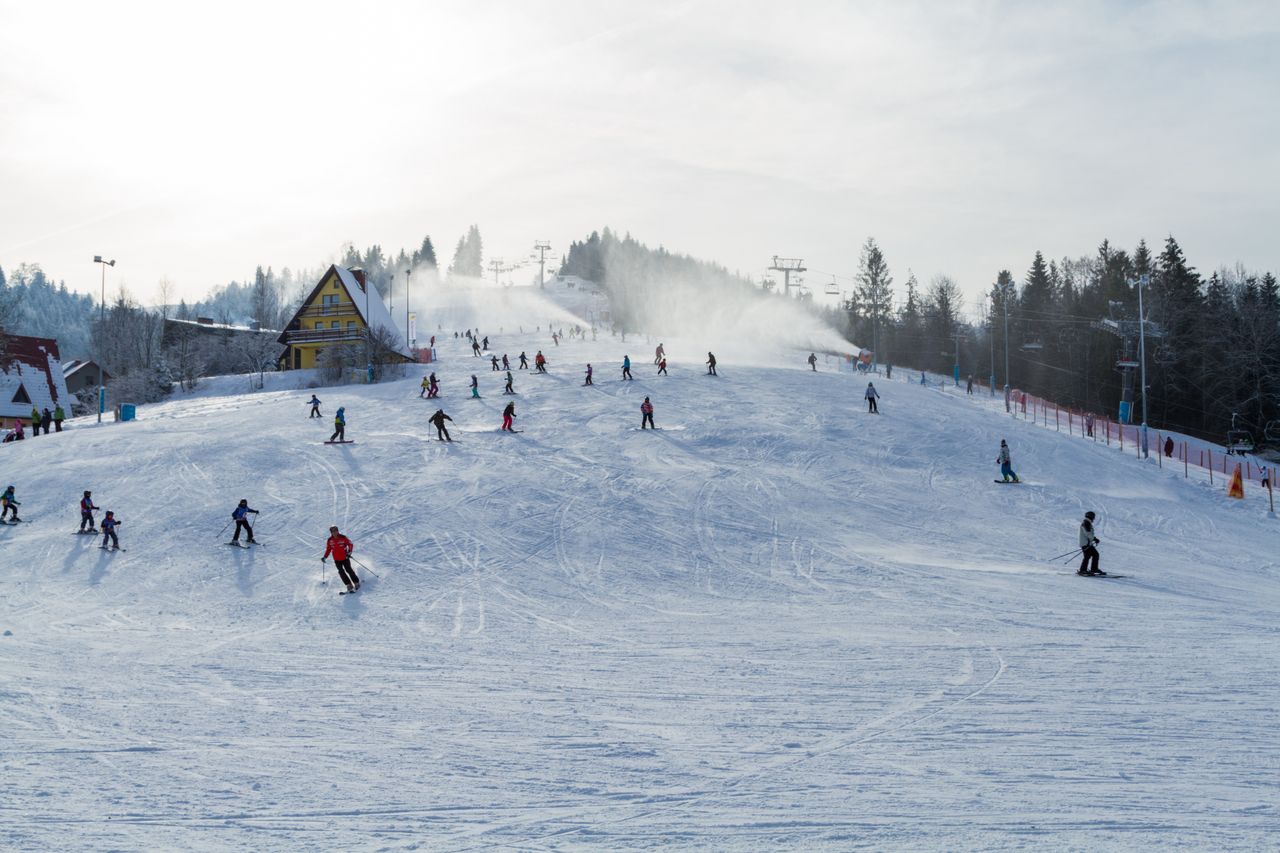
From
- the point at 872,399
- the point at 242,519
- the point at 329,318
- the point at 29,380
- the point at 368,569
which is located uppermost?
the point at 329,318

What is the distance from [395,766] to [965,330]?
10071cm

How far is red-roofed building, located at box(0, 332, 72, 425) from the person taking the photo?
54.3m

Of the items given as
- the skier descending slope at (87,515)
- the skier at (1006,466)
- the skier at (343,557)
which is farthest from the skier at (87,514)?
the skier at (1006,466)

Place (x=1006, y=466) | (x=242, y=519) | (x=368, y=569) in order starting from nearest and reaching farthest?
(x=368, y=569) < (x=242, y=519) < (x=1006, y=466)

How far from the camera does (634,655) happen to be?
10.9 metres

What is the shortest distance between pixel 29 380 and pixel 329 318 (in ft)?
65.7

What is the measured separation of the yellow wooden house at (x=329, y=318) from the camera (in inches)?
2514

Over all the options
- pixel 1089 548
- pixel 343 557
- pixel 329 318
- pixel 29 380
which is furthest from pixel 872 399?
pixel 29 380

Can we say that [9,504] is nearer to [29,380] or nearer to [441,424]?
[441,424]

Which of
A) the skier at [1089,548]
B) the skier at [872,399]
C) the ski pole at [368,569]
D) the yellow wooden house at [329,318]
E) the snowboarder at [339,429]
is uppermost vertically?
the yellow wooden house at [329,318]

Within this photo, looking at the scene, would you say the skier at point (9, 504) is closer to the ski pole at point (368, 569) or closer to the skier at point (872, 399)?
the ski pole at point (368, 569)

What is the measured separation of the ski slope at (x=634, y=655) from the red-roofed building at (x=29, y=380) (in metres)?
35.1

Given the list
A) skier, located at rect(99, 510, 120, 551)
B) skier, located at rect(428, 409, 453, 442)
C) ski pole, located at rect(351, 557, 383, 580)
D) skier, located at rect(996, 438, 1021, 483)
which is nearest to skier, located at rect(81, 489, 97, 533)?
skier, located at rect(99, 510, 120, 551)

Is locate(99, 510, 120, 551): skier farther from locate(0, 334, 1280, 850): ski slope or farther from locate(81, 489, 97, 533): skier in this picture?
locate(81, 489, 97, 533): skier
